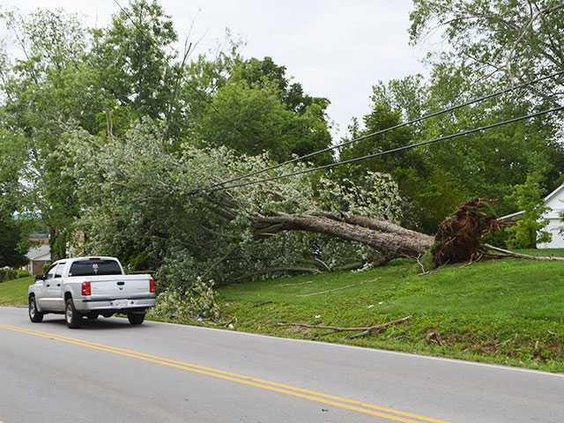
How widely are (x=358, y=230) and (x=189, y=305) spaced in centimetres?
575

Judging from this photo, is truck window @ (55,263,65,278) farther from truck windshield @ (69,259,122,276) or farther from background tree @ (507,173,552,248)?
background tree @ (507,173,552,248)

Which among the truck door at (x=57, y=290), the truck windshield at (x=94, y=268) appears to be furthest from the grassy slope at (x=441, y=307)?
the truck door at (x=57, y=290)

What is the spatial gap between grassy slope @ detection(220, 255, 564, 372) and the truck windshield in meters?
3.15

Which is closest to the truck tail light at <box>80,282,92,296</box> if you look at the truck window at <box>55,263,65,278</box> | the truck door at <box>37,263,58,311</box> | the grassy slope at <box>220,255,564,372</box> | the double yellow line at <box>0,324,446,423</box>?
the truck window at <box>55,263,65,278</box>

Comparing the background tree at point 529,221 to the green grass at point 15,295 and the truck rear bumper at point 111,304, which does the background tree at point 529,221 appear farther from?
the green grass at point 15,295

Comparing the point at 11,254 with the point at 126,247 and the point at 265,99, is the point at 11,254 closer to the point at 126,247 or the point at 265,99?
the point at 265,99

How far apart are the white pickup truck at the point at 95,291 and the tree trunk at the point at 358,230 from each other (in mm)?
5647

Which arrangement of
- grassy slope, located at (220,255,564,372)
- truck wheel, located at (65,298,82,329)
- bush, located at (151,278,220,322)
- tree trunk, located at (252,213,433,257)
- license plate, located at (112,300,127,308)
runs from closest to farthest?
grassy slope, located at (220,255,564,372) < license plate, located at (112,300,127,308) < truck wheel, located at (65,298,82,329) < bush, located at (151,278,220,322) < tree trunk, located at (252,213,433,257)

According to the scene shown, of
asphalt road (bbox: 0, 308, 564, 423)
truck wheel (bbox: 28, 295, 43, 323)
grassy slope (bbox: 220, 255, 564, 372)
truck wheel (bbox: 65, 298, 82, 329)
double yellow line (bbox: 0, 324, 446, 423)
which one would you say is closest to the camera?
double yellow line (bbox: 0, 324, 446, 423)

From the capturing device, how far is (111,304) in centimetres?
1538

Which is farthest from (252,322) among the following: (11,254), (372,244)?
(11,254)

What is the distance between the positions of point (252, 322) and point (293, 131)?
2270cm

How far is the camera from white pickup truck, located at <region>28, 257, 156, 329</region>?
15352 mm

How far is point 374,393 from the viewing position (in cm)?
755
